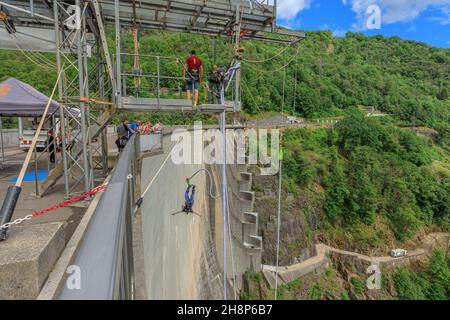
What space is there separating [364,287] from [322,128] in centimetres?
2607

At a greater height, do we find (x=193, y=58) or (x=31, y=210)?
(x=193, y=58)

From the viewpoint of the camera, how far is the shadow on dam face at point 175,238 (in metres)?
6.21

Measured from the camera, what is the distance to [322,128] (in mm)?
44781

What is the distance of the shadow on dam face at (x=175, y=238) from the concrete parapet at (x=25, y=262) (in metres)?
2.52

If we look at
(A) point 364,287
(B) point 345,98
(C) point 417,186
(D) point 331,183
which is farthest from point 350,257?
(B) point 345,98

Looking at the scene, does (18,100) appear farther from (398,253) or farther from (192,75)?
(398,253)

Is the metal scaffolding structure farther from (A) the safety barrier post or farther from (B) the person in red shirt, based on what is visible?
(A) the safety barrier post

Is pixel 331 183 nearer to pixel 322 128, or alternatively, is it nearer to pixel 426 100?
pixel 322 128

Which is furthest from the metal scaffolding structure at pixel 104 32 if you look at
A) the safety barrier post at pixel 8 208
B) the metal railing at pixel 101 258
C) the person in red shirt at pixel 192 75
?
the metal railing at pixel 101 258

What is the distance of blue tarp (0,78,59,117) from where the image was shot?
23.7 ft

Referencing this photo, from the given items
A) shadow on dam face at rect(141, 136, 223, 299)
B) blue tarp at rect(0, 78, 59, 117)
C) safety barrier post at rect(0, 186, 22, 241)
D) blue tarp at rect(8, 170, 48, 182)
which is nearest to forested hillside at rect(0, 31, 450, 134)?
shadow on dam face at rect(141, 136, 223, 299)

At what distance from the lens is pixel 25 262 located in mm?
2209

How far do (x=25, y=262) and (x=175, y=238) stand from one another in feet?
20.9

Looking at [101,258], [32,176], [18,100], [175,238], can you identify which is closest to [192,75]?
[18,100]
